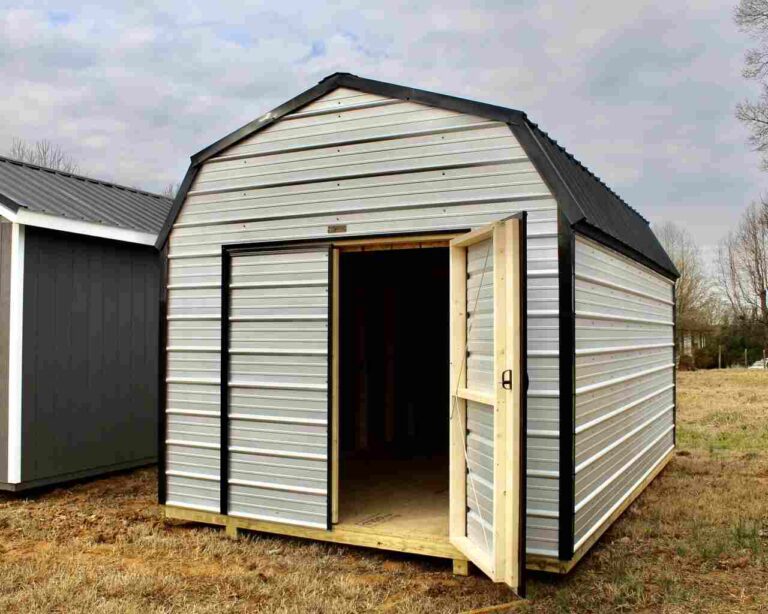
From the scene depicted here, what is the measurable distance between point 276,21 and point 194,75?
11.3 metres

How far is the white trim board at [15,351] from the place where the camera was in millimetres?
6391

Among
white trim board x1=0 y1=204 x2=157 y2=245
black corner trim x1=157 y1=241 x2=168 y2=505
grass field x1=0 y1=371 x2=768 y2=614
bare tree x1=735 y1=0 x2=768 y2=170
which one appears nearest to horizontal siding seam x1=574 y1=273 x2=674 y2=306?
grass field x1=0 y1=371 x2=768 y2=614

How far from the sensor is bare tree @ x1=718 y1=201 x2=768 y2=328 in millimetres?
27219

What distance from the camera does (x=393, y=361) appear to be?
8953mm

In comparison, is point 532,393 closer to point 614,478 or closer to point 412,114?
point 614,478

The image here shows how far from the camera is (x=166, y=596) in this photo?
4.05 meters

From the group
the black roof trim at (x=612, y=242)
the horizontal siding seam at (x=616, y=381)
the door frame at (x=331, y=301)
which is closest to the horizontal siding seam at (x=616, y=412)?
the horizontal siding seam at (x=616, y=381)

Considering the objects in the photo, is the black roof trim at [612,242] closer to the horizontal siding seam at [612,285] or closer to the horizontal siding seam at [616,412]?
the horizontal siding seam at [612,285]

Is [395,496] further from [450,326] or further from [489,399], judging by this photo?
[489,399]

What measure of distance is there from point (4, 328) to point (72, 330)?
2.06ft

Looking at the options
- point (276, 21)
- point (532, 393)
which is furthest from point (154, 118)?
point (532, 393)

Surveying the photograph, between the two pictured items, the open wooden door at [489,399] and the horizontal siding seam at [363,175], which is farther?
the horizontal siding seam at [363,175]

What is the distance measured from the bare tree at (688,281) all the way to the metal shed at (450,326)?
75.1 ft

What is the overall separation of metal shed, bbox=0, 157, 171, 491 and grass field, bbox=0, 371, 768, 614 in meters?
0.57
